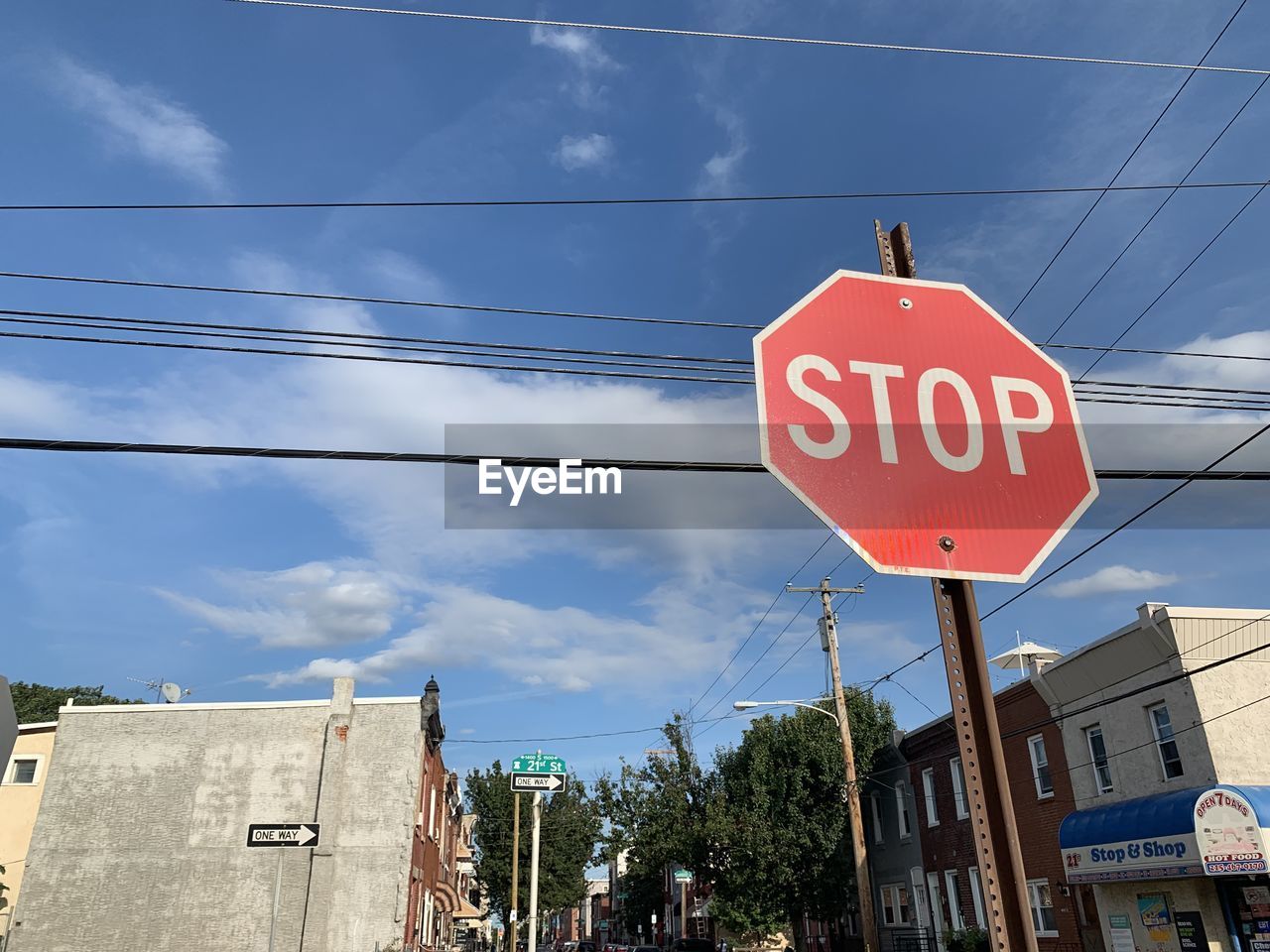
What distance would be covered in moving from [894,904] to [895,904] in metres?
0.11

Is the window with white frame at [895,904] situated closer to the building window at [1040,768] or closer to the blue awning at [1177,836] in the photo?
the building window at [1040,768]

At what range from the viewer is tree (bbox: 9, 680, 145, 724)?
46.0 m

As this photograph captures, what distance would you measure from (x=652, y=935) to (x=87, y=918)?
5848cm

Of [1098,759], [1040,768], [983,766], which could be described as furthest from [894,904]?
[983,766]

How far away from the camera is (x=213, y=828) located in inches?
889

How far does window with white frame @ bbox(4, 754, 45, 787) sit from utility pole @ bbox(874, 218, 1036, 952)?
28023 millimetres

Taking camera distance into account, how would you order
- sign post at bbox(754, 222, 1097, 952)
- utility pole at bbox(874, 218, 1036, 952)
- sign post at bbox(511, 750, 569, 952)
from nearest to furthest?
utility pole at bbox(874, 218, 1036, 952), sign post at bbox(754, 222, 1097, 952), sign post at bbox(511, 750, 569, 952)

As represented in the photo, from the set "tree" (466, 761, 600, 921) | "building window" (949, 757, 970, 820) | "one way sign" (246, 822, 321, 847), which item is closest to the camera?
"one way sign" (246, 822, 321, 847)

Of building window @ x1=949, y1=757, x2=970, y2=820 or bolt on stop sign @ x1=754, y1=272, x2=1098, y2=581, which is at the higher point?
building window @ x1=949, y1=757, x2=970, y2=820

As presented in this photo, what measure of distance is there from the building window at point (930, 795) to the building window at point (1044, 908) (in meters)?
5.92

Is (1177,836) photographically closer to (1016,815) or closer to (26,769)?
(1016,815)

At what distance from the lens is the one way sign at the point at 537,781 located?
57.6 feet

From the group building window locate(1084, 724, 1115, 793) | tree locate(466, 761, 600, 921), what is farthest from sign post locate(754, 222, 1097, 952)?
tree locate(466, 761, 600, 921)

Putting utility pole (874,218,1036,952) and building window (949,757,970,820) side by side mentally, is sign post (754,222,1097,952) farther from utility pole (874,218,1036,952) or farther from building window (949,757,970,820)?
building window (949,757,970,820)
